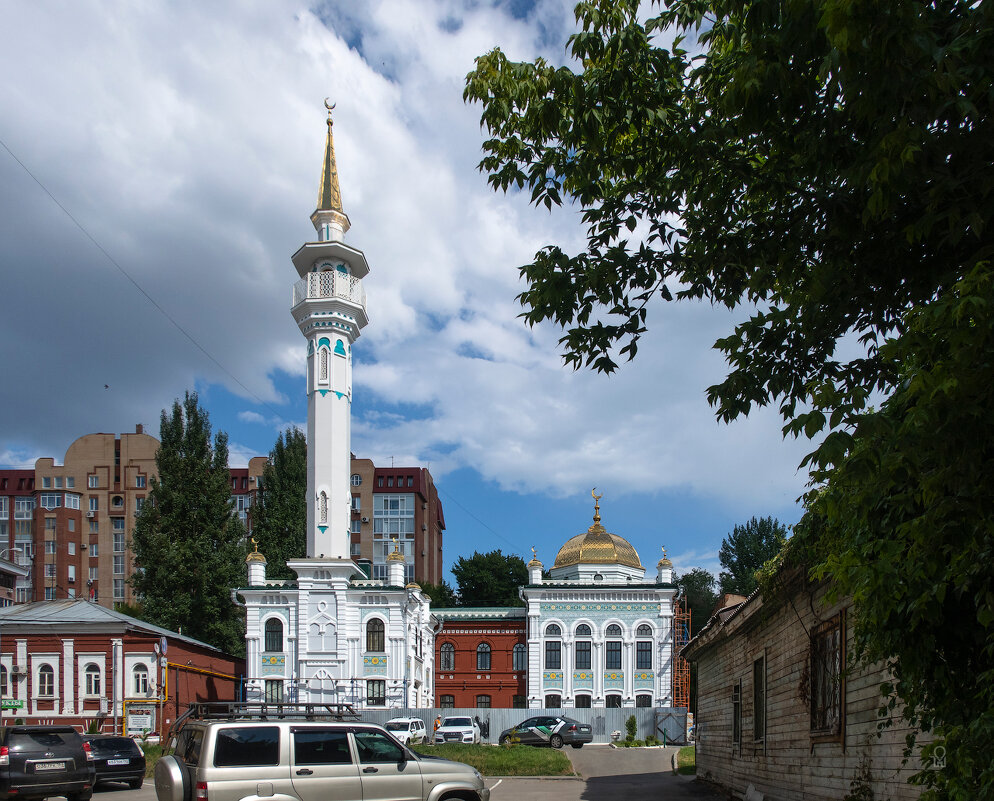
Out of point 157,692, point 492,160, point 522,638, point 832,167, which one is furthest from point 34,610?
point 832,167

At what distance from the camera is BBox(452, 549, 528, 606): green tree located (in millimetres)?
81875

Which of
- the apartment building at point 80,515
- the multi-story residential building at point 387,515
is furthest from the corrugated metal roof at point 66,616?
the multi-story residential building at point 387,515

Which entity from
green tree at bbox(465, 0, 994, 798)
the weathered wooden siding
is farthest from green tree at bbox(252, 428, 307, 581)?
green tree at bbox(465, 0, 994, 798)

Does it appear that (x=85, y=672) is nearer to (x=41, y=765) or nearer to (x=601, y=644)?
(x=41, y=765)

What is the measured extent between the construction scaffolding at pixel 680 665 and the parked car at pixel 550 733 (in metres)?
10.7

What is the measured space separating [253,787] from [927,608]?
743cm

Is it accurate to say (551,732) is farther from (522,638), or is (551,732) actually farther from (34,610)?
(34,610)

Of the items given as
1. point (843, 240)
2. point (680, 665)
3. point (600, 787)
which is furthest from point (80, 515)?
point (843, 240)

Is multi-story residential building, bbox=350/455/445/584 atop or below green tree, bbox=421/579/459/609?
atop

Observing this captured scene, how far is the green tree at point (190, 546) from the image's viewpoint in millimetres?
50781

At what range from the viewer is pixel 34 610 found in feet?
134

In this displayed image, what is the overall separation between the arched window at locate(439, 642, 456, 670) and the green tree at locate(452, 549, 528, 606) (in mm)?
23795

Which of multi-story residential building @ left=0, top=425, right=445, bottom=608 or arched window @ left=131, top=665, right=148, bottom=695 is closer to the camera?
arched window @ left=131, top=665, right=148, bottom=695

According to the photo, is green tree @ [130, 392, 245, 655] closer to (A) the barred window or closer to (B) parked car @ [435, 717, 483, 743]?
(B) parked car @ [435, 717, 483, 743]
